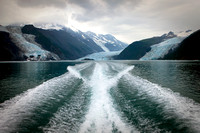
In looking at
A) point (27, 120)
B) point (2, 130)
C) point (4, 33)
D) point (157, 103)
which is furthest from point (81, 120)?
point (4, 33)

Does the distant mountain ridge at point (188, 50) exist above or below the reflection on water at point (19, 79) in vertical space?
above

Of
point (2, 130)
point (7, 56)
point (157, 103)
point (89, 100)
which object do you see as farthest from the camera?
point (7, 56)

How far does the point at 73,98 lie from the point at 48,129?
502 centimetres

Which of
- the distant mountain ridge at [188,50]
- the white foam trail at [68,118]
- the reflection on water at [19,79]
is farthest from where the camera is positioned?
the distant mountain ridge at [188,50]

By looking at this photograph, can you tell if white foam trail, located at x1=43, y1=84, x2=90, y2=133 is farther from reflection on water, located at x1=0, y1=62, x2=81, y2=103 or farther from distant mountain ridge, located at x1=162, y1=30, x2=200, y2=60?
distant mountain ridge, located at x1=162, y1=30, x2=200, y2=60

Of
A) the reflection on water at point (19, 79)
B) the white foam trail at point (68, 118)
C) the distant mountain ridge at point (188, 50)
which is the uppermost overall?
the distant mountain ridge at point (188, 50)

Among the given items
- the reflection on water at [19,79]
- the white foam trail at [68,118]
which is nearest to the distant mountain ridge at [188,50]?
the reflection on water at [19,79]

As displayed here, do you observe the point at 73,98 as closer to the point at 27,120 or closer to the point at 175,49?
the point at 27,120

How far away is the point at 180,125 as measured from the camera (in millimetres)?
6441

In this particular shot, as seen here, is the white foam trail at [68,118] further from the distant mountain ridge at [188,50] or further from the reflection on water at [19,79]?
the distant mountain ridge at [188,50]

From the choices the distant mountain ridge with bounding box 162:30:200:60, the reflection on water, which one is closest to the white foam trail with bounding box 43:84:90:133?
the reflection on water

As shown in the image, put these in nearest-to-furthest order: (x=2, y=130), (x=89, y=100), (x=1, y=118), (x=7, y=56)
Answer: (x=2, y=130) → (x=1, y=118) → (x=89, y=100) → (x=7, y=56)

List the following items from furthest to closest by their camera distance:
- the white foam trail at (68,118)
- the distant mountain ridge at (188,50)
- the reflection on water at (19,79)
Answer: the distant mountain ridge at (188,50), the reflection on water at (19,79), the white foam trail at (68,118)

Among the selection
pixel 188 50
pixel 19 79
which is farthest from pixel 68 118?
pixel 188 50
